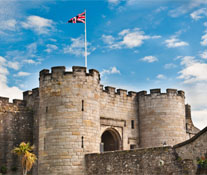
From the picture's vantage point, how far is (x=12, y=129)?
26.6 metres

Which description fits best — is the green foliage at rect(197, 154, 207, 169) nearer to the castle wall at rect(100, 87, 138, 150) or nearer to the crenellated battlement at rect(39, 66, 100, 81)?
the crenellated battlement at rect(39, 66, 100, 81)

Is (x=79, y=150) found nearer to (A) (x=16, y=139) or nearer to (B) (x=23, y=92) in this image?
(A) (x=16, y=139)

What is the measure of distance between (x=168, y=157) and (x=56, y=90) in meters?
8.13

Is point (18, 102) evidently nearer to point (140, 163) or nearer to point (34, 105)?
point (34, 105)

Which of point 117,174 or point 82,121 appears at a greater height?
point 82,121

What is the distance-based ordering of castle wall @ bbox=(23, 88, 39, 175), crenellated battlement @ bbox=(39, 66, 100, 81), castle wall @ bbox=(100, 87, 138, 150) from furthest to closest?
castle wall @ bbox=(23, 88, 39, 175) → castle wall @ bbox=(100, 87, 138, 150) → crenellated battlement @ bbox=(39, 66, 100, 81)

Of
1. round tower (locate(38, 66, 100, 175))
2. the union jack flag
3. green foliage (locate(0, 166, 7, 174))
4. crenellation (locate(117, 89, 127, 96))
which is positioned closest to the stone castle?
round tower (locate(38, 66, 100, 175))

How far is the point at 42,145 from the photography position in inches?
886

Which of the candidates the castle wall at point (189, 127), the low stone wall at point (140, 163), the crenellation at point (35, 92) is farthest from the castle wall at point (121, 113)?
the castle wall at point (189, 127)

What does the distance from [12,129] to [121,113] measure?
7.79 m

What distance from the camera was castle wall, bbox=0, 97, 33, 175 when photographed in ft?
85.3

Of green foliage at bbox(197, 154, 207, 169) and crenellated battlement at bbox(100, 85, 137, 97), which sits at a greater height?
crenellated battlement at bbox(100, 85, 137, 97)

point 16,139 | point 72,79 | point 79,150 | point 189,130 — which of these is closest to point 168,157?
point 79,150

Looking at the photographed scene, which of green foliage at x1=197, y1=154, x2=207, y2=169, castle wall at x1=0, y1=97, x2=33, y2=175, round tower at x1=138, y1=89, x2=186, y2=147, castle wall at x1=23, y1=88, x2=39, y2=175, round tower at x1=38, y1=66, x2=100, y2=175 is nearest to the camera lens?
green foliage at x1=197, y1=154, x2=207, y2=169
